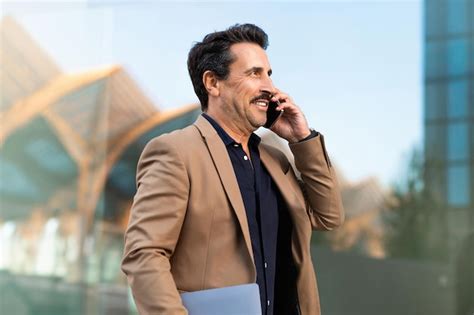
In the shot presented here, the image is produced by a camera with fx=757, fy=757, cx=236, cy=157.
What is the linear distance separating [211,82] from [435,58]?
406cm

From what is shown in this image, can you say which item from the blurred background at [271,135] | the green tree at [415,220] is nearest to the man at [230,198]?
the blurred background at [271,135]

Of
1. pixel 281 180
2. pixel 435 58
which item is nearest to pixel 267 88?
pixel 281 180

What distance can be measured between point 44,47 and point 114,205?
5.34 feet

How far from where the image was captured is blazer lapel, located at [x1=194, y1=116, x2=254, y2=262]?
1.79 meters

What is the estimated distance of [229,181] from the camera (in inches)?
72.2

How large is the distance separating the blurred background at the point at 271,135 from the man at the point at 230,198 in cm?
298

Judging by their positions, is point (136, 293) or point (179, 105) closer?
point (136, 293)

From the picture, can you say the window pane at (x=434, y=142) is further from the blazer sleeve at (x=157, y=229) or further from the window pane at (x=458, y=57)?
the blazer sleeve at (x=157, y=229)

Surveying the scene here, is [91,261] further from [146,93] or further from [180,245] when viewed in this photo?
[180,245]

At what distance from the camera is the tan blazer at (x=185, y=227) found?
1.69 metres

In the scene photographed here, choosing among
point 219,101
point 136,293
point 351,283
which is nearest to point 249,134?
point 219,101

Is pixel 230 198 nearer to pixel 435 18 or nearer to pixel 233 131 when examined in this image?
pixel 233 131

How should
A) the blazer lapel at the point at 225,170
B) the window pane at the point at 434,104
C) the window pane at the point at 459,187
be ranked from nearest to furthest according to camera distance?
the blazer lapel at the point at 225,170, the window pane at the point at 459,187, the window pane at the point at 434,104

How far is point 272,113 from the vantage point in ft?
6.57
